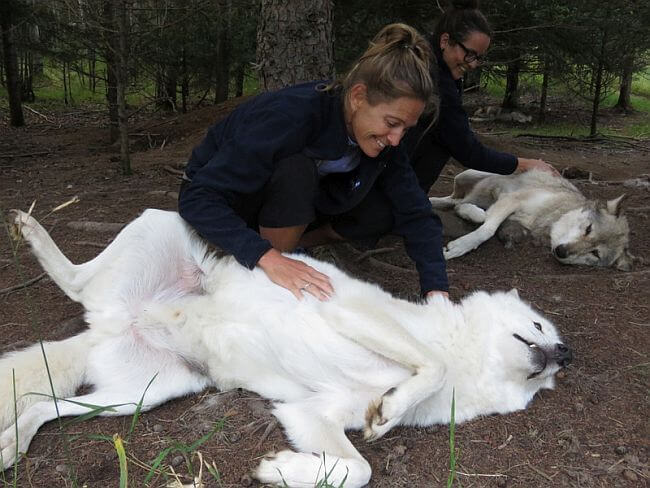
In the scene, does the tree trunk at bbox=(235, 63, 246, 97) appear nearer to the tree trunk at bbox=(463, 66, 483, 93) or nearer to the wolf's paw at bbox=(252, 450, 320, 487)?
the tree trunk at bbox=(463, 66, 483, 93)

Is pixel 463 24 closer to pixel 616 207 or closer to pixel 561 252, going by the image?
pixel 561 252

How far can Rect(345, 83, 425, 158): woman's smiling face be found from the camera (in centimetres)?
263

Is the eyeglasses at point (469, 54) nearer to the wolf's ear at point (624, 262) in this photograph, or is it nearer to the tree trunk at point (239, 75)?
the wolf's ear at point (624, 262)

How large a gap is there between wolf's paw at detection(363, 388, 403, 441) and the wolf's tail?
1369 millimetres

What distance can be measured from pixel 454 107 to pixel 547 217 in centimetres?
172

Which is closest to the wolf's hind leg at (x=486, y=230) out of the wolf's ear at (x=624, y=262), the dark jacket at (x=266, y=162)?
the wolf's ear at (x=624, y=262)

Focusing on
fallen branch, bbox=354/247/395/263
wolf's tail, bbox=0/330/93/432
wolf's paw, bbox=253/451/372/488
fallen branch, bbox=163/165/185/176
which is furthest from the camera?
fallen branch, bbox=163/165/185/176

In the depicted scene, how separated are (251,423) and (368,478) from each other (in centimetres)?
62

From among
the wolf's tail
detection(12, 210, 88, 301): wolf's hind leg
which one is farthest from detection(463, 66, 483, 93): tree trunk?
the wolf's tail

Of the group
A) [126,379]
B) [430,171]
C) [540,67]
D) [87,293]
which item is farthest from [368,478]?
[540,67]

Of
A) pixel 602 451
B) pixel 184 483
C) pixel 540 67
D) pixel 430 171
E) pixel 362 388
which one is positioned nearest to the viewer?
pixel 184 483

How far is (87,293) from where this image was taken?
2.85m

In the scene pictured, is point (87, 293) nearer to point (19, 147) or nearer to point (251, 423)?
point (251, 423)

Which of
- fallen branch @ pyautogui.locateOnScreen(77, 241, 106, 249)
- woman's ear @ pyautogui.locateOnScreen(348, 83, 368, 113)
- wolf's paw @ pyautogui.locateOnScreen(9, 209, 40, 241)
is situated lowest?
fallen branch @ pyautogui.locateOnScreen(77, 241, 106, 249)
